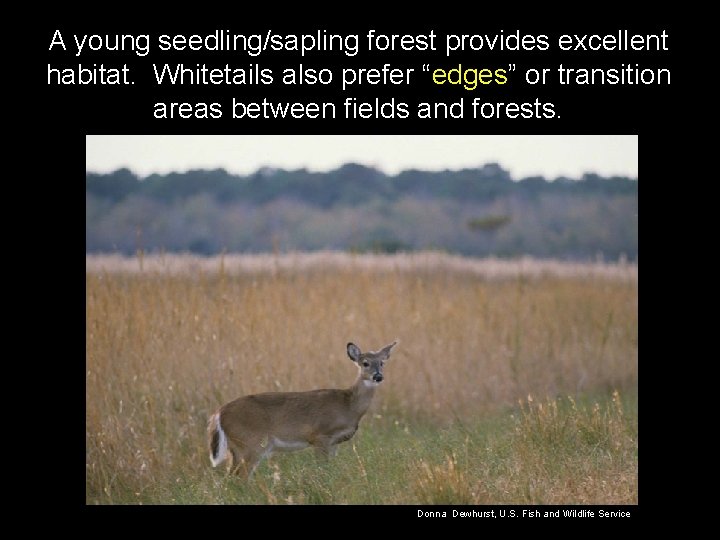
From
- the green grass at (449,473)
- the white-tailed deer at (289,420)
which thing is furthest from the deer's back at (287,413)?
the green grass at (449,473)

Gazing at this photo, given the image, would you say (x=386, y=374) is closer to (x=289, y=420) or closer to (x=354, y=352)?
(x=354, y=352)

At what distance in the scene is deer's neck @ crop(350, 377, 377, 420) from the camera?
948cm

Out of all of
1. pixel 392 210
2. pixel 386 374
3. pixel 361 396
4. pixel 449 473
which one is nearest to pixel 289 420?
pixel 361 396

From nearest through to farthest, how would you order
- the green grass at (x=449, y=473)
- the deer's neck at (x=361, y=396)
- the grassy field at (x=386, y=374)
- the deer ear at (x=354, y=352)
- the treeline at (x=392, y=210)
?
the green grass at (x=449, y=473)
the grassy field at (x=386, y=374)
the deer's neck at (x=361, y=396)
the deer ear at (x=354, y=352)
the treeline at (x=392, y=210)

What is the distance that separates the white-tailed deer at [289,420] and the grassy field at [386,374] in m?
0.25

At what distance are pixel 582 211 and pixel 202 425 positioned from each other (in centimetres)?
4286

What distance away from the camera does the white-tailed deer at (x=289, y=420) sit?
8.52m

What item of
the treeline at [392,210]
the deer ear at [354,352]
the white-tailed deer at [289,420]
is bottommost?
the white-tailed deer at [289,420]

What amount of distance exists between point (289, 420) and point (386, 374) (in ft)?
11.4

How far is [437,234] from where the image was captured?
47.0 meters

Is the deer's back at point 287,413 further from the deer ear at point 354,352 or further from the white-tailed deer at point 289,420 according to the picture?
the deer ear at point 354,352
